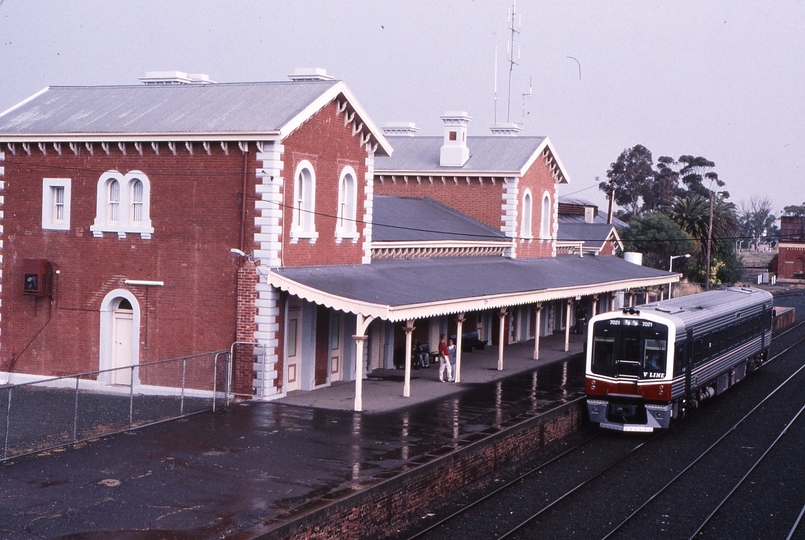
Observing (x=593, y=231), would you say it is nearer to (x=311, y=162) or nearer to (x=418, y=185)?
(x=418, y=185)

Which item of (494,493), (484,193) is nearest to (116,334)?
(494,493)

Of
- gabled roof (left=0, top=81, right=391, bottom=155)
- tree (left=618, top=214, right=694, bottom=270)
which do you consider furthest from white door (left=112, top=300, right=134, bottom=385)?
tree (left=618, top=214, right=694, bottom=270)

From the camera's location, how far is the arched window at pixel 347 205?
904 inches

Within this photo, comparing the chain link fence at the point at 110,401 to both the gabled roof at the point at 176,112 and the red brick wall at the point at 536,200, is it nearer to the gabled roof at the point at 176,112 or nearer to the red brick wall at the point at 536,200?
the gabled roof at the point at 176,112

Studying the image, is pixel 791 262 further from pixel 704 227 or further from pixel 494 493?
pixel 494 493

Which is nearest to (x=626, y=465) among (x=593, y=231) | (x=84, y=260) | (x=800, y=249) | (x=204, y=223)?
(x=204, y=223)

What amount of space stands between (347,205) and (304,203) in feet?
7.26

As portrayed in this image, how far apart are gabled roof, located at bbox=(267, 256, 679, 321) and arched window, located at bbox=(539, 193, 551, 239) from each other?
116 centimetres

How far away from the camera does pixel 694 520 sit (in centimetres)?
1434

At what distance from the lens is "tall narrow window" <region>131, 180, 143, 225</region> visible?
2134cm

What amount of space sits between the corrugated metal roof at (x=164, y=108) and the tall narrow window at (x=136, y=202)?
1.30 meters

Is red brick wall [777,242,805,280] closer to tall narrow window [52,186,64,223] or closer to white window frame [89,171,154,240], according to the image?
white window frame [89,171,154,240]

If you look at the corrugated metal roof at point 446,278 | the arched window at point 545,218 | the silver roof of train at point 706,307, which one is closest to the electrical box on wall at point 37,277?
the corrugated metal roof at point 446,278

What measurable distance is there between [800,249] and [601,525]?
88993 millimetres
